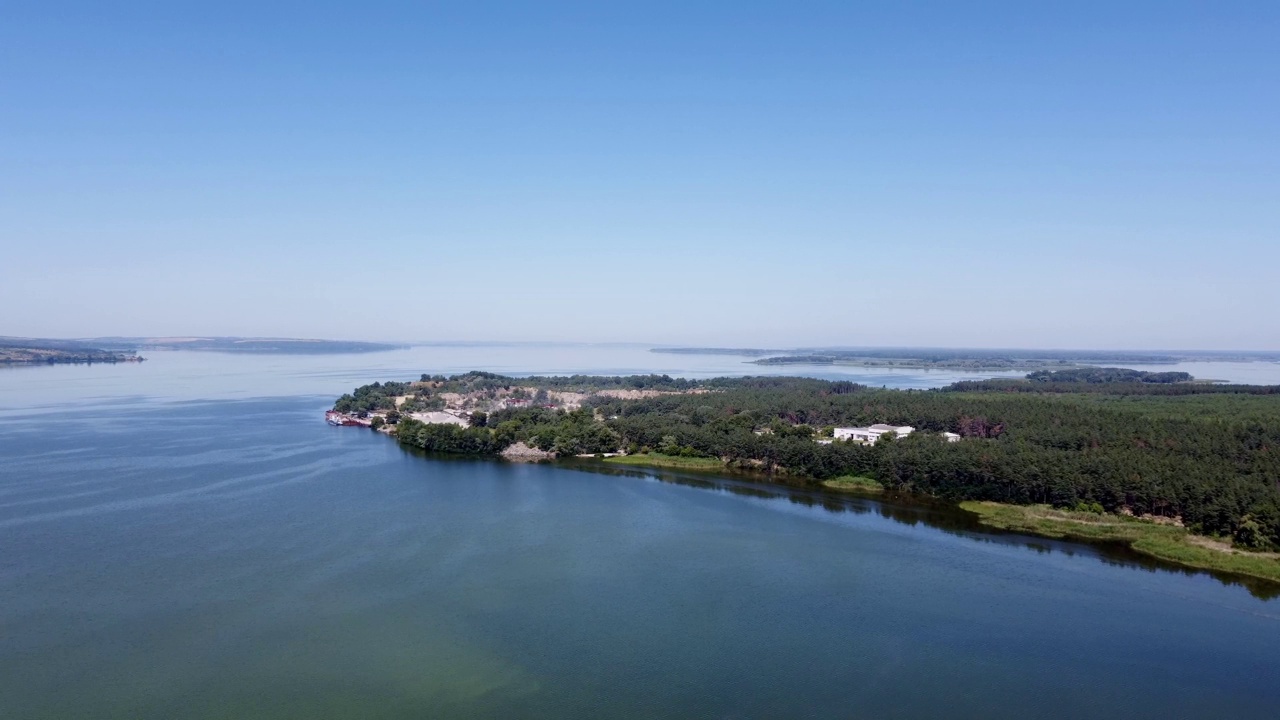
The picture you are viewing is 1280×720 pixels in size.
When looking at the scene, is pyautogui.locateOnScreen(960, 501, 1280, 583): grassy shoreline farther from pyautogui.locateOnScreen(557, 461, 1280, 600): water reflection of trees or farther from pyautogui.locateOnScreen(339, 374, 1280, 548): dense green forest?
pyautogui.locateOnScreen(339, 374, 1280, 548): dense green forest

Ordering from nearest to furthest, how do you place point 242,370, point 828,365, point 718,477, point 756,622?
point 756,622 < point 718,477 < point 242,370 < point 828,365

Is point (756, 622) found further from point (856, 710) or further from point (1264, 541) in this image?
point (1264, 541)

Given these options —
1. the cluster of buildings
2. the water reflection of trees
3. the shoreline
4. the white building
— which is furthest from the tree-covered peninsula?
the water reflection of trees

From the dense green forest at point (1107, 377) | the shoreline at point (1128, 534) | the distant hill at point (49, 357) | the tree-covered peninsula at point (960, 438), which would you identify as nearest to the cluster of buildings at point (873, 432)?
the tree-covered peninsula at point (960, 438)

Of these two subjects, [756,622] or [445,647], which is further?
[756,622]

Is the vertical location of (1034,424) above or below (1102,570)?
above

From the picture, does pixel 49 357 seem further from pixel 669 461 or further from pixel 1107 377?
pixel 1107 377

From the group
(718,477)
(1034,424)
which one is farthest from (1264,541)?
(718,477)

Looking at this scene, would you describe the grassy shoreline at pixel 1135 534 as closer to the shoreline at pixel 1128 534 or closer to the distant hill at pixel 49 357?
the shoreline at pixel 1128 534
